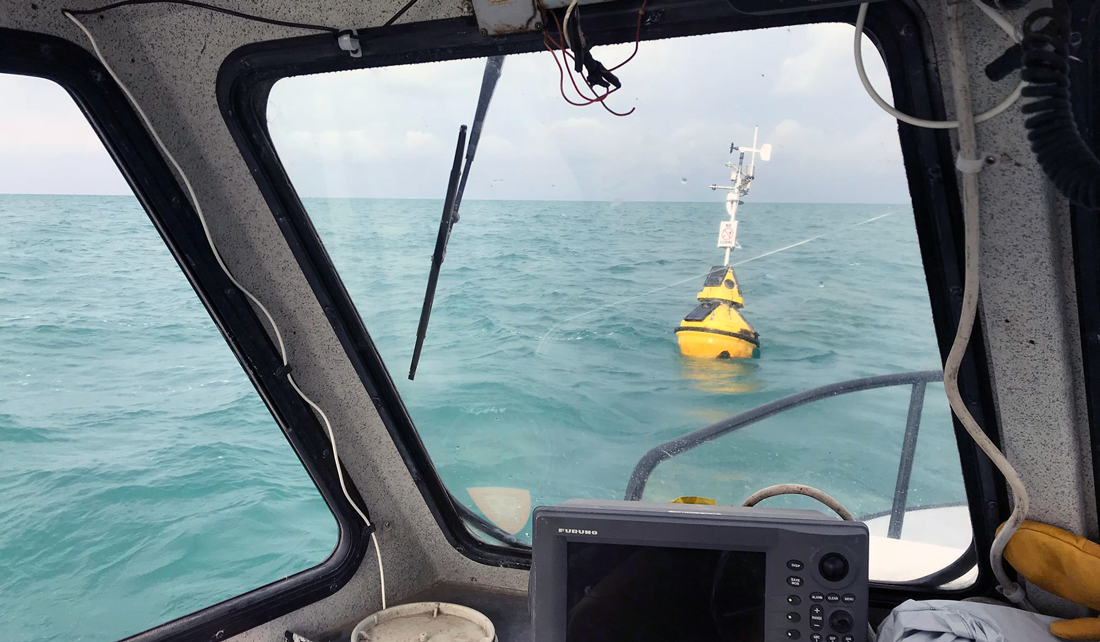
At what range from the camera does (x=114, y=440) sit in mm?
3605

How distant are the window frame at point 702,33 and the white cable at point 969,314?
45mm

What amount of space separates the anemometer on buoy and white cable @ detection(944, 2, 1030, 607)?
2.27ft

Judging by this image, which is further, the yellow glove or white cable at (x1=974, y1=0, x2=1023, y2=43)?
the yellow glove

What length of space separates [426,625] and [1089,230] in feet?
5.82

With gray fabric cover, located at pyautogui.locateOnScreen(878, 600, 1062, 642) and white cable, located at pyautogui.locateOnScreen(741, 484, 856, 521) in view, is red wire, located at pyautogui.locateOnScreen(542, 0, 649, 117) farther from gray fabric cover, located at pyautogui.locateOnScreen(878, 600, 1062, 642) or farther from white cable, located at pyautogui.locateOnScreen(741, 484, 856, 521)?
gray fabric cover, located at pyautogui.locateOnScreen(878, 600, 1062, 642)

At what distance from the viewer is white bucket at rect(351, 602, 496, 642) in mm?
1768

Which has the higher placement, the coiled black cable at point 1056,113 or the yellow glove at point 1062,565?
the coiled black cable at point 1056,113

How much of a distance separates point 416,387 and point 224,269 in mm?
648

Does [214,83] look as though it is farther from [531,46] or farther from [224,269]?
[531,46]

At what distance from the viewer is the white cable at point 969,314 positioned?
1.04 metres

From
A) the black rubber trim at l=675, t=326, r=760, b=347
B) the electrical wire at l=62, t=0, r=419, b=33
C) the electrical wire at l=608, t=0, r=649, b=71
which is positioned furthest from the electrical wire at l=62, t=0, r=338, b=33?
the black rubber trim at l=675, t=326, r=760, b=347

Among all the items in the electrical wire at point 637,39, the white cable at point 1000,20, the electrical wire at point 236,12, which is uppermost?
the electrical wire at point 236,12

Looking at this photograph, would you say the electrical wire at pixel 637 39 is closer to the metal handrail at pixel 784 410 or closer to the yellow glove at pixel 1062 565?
the metal handrail at pixel 784 410

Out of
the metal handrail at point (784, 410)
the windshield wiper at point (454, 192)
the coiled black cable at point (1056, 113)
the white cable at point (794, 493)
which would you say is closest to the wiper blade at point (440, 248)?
the windshield wiper at point (454, 192)
